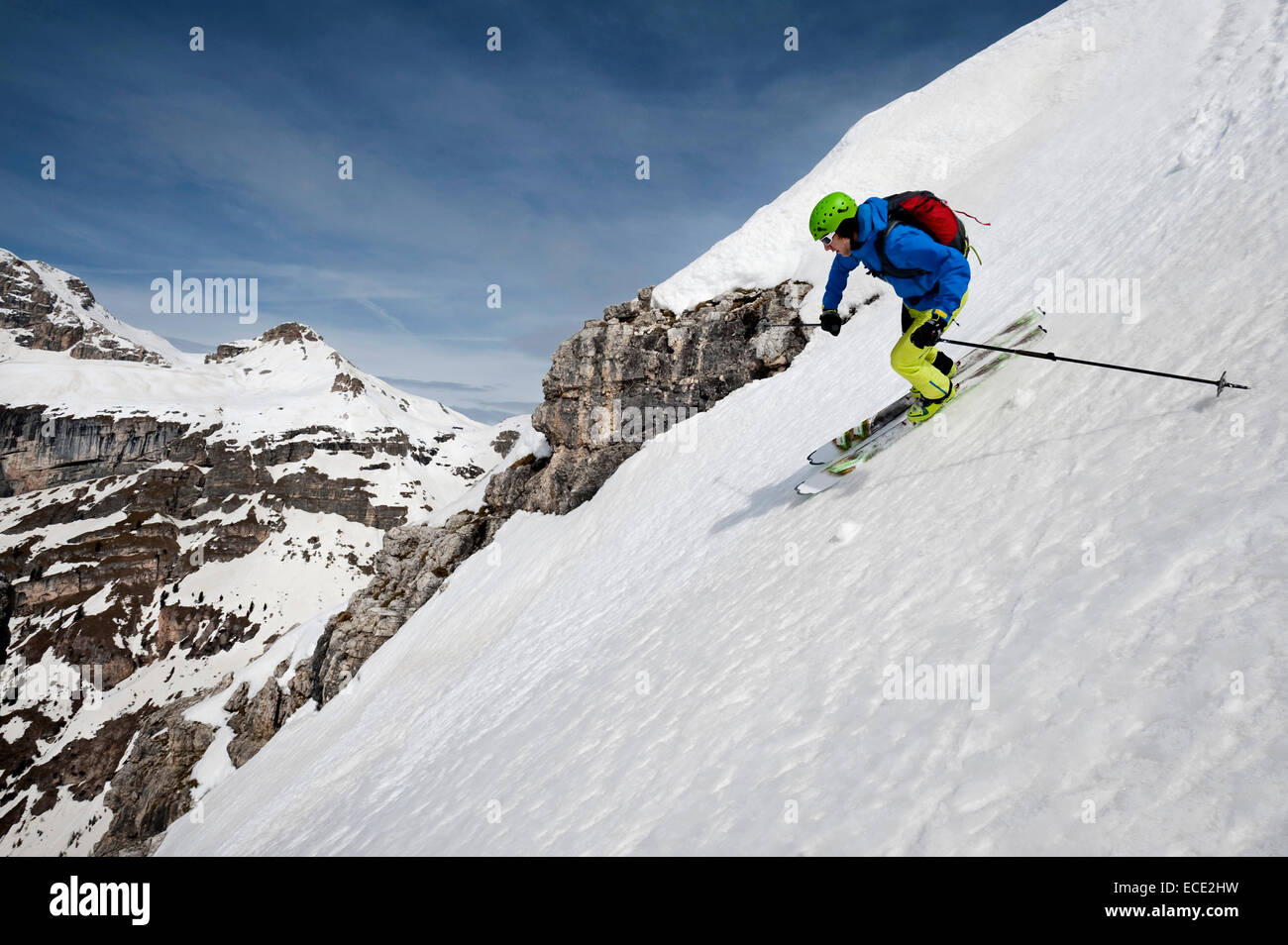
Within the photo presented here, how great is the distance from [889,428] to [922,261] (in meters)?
2.75

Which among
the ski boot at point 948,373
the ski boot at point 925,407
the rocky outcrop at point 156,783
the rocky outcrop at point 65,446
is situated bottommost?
the rocky outcrop at point 156,783

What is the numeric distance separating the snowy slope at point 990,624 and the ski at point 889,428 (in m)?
0.23

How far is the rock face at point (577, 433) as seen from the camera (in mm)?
25484

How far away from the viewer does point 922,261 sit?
687 cm

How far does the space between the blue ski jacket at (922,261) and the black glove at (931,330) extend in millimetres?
109

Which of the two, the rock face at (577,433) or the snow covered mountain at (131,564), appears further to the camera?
the snow covered mountain at (131,564)

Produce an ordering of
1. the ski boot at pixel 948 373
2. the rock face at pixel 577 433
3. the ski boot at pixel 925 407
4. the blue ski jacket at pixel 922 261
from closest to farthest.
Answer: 1. the blue ski jacket at pixel 922 261
2. the ski boot at pixel 948 373
3. the ski boot at pixel 925 407
4. the rock face at pixel 577 433

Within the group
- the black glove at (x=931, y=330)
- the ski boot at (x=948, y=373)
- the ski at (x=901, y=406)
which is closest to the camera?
the black glove at (x=931, y=330)

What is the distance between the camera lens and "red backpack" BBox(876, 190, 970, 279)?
23.0 ft

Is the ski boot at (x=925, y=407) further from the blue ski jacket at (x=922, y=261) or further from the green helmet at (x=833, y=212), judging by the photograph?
the green helmet at (x=833, y=212)

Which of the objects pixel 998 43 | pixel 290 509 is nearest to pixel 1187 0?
pixel 998 43

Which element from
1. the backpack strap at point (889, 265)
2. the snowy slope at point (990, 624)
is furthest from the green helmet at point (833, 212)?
the snowy slope at point (990, 624)

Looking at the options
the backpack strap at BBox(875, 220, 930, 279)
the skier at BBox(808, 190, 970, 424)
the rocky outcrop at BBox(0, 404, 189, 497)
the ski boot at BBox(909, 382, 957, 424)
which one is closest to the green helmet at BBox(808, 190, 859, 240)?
the skier at BBox(808, 190, 970, 424)

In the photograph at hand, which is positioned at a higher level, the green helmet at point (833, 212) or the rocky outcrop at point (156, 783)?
the green helmet at point (833, 212)
